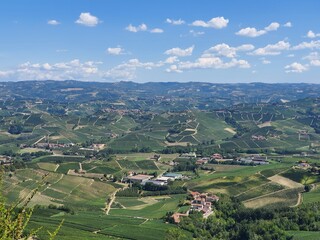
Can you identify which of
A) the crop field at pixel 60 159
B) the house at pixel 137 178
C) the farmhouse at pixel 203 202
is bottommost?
the crop field at pixel 60 159

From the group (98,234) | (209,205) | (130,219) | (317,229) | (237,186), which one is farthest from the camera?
(237,186)

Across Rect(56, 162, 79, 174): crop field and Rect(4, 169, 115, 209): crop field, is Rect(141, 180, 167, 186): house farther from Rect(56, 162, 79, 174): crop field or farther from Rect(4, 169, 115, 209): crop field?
Rect(56, 162, 79, 174): crop field

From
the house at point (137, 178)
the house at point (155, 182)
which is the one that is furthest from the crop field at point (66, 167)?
the house at point (155, 182)

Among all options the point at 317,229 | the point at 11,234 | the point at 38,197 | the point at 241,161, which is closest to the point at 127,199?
the point at 38,197

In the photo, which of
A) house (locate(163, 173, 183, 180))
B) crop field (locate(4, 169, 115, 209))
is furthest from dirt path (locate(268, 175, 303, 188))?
crop field (locate(4, 169, 115, 209))

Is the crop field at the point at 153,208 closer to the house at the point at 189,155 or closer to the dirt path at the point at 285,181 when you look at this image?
Result: the dirt path at the point at 285,181

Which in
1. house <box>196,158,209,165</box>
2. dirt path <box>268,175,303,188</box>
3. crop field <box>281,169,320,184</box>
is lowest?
house <box>196,158,209,165</box>

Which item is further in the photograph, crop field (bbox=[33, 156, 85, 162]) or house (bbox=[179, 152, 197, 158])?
house (bbox=[179, 152, 197, 158])

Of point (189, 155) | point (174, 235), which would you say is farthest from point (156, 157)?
point (174, 235)

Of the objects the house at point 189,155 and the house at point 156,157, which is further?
the house at point 189,155

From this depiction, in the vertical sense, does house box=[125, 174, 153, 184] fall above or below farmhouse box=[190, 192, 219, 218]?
below

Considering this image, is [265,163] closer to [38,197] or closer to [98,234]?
[38,197]
